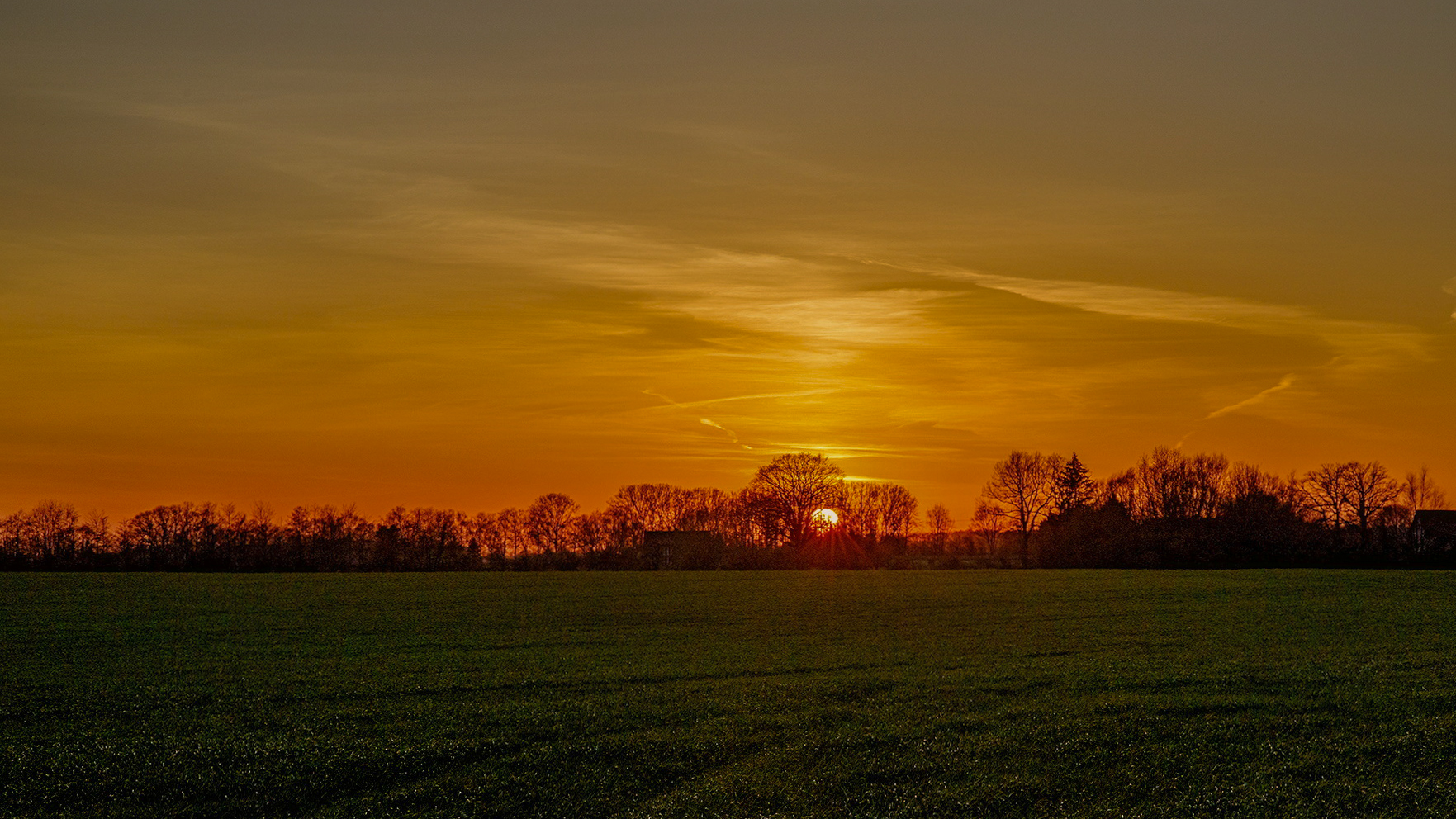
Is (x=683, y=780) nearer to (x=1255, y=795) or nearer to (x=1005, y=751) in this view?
(x=1005, y=751)

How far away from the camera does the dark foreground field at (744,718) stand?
1823 centimetres

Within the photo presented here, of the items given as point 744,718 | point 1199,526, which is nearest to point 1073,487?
point 1199,526

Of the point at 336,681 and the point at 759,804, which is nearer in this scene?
the point at 759,804

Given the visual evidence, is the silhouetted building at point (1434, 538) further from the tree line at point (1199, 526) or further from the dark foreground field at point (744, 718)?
the dark foreground field at point (744, 718)

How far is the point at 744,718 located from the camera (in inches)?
920

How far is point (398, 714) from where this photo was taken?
24781mm

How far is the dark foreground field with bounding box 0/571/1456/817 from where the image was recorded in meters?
18.2

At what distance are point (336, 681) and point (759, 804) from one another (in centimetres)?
1683

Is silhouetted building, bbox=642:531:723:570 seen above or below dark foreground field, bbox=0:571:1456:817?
above

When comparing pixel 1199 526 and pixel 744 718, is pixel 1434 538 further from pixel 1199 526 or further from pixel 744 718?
pixel 744 718

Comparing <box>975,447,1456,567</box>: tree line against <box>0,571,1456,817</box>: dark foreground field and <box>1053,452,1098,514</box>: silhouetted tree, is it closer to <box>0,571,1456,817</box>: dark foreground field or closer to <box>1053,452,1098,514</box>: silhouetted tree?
<box>1053,452,1098,514</box>: silhouetted tree

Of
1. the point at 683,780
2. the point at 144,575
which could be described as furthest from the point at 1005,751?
the point at 144,575

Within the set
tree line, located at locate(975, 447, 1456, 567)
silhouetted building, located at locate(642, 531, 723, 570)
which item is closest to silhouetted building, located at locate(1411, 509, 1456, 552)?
tree line, located at locate(975, 447, 1456, 567)

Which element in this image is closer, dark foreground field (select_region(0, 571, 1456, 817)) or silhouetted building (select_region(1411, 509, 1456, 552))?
dark foreground field (select_region(0, 571, 1456, 817))
